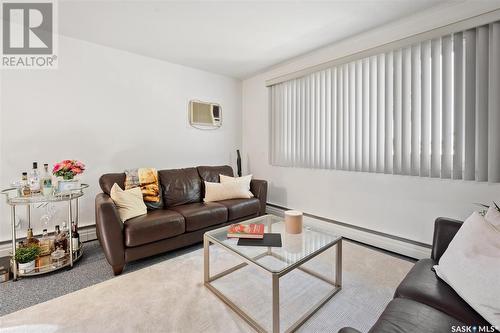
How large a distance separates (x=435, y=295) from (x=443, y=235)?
52cm

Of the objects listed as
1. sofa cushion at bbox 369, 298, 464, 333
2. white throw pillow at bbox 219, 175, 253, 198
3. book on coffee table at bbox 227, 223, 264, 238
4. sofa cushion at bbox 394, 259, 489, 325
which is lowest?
sofa cushion at bbox 369, 298, 464, 333

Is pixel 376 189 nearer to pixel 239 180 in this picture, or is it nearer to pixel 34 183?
pixel 239 180

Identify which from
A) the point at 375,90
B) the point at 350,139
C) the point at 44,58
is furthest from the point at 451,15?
the point at 44,58

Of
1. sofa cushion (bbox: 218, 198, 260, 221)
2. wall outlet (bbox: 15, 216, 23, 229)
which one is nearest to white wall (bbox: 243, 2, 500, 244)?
sofa cushion (bbox: 218, 198, 260, 221)

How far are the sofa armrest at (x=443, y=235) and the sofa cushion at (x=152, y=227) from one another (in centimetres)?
208

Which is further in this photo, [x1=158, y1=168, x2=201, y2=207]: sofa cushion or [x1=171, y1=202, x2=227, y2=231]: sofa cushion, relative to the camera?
[x1=158, y1=168, x2=201, y2=207]: sofa cushion

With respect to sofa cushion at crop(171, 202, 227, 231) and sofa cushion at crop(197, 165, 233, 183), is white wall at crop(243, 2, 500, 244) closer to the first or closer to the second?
sofa cushion at crop(197, 165, 233, 183)

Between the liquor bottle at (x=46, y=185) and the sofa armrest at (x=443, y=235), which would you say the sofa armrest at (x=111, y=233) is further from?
the sofa armrest at (x=443, y=235)

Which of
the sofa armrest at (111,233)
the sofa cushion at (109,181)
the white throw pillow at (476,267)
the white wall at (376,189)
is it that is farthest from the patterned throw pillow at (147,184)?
the white throw pillow at (476,267)

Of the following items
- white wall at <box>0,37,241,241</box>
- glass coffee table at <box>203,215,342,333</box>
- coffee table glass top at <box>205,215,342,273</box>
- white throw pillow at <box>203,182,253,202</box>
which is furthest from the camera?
white throw pillow at <box>203,182,253,202</box>

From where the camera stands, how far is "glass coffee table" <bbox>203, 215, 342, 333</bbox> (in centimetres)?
134

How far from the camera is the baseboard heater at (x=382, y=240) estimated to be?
7.42 ft

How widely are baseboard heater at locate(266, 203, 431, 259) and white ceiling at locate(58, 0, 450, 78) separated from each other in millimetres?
2265

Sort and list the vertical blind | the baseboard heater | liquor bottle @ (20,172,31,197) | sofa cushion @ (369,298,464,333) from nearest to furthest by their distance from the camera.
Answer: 1. sofa cushion @ (369,298,464,333)
2. the vertical blind
3. liquor bottle @ (20,172,31,197)
4. the baseboard heater
